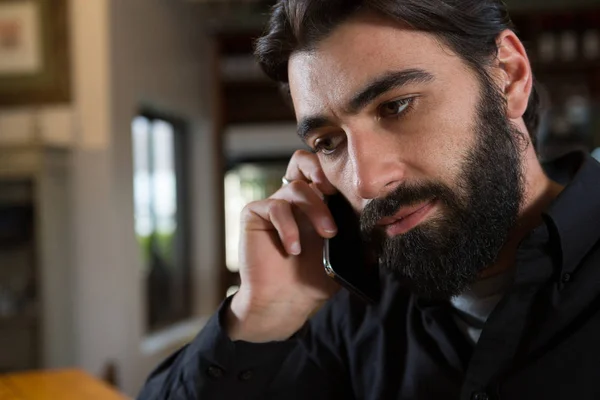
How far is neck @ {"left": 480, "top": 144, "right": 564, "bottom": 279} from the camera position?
105 cm

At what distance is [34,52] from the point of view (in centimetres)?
418

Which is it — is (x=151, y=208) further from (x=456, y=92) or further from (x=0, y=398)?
(x=456, y=92)

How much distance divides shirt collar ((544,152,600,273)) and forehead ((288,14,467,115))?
0.24m

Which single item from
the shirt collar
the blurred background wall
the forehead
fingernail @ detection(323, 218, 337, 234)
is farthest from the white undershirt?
the blurred background wall

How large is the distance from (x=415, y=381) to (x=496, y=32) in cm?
58

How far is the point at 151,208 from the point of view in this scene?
16.6 feet

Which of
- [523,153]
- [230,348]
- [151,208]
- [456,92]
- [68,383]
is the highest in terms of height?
[456,92]

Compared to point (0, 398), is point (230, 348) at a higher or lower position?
higher

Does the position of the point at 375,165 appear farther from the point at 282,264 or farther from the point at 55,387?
the point at 55,387

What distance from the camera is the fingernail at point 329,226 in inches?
44.7

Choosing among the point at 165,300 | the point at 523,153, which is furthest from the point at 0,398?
the point at 165,300

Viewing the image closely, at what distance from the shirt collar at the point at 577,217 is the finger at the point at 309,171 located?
39 centimetres

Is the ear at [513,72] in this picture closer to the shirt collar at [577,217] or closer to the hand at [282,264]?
the shirt collar at [577,217]

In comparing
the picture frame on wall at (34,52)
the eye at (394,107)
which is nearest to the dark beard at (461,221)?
the eye at (394,107)
